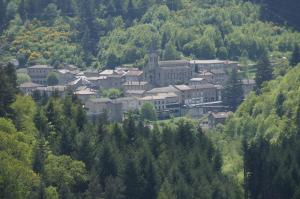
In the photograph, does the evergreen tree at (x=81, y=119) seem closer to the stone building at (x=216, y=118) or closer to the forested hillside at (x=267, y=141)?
the forested hillside at (x=267, y=141)

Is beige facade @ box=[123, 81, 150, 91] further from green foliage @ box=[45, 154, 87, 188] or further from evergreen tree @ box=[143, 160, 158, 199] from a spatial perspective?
green foliage @ box=[45, 154, 87, 188]

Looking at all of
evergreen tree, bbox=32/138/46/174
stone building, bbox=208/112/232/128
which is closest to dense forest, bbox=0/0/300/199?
evergreen tree, bbox=32/138/46/174

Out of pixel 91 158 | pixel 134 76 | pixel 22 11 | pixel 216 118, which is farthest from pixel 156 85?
pixel 91 158

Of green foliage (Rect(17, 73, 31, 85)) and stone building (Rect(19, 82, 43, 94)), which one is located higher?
stone building (Rect(19, 82, 43, 94))

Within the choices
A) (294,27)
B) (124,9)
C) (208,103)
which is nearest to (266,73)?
(208,103)

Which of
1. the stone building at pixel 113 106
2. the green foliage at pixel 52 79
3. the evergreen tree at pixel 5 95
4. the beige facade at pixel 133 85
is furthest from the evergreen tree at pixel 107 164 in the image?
the green foliage at pixel 52 79

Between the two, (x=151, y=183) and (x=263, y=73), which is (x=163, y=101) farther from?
(x=151, y=183)

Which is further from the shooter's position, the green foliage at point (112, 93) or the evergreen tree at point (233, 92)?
the green foliage at point (112, 93)
